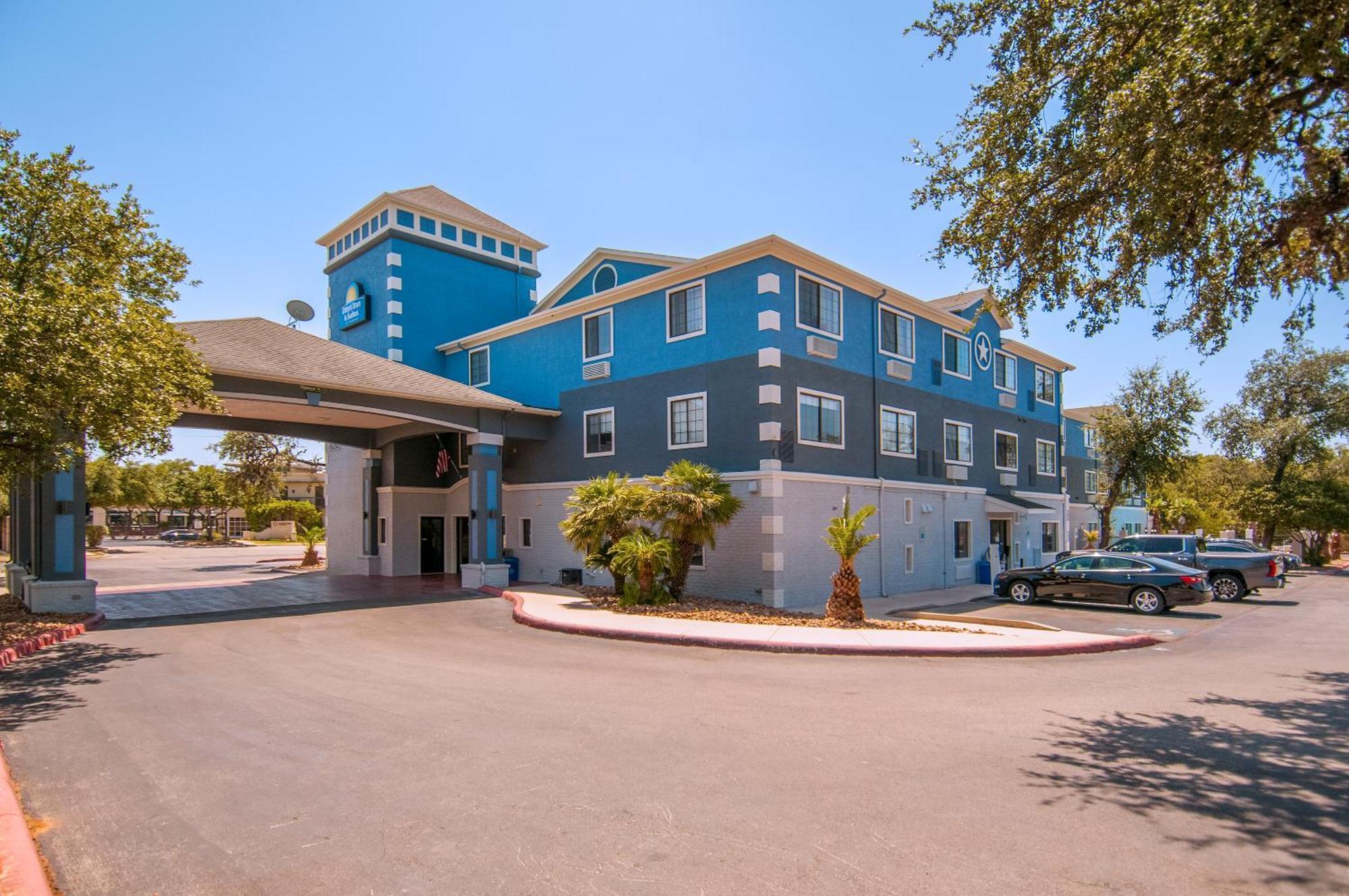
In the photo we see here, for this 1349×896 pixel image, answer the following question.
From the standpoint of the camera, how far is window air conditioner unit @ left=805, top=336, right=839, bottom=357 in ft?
62.7

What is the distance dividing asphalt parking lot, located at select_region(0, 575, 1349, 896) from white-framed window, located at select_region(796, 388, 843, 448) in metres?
8.39

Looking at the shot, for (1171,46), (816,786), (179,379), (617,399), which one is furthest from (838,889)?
(617,399)

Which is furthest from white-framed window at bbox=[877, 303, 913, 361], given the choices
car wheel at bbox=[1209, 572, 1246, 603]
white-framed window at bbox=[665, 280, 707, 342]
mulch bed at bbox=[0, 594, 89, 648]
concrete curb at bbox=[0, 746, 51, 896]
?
concrete curb at bbox=[0, 746, 51, 896]

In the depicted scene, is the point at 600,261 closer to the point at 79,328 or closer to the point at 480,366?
the point at 480,366

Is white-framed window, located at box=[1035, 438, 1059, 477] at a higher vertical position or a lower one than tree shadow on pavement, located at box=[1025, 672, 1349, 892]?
higher

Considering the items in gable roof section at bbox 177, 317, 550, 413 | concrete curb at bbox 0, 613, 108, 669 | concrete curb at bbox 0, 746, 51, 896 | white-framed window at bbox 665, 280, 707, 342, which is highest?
white-framed window at bbox 665, 280, 707, 342

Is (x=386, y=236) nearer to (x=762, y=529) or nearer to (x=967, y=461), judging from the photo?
(x=762, y=529)

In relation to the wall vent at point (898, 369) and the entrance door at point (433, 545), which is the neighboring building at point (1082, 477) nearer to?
the wall vent at point (898, 369)

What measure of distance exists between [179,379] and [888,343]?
18082 mm

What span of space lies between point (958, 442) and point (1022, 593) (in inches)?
270

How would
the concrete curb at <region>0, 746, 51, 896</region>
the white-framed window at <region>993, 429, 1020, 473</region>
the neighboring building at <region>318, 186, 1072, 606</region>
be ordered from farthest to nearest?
the white-framed window at <region>993, 429, 1020, 473</region>, the neighboring building at <region>318, 186, 1072, 606</region>, the concrete curb at <region>0, 746, 51, 896</region>

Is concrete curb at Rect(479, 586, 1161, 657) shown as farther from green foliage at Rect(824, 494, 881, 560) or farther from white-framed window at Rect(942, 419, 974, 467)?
white-framed window at Rect(942, 419, 974, 467)

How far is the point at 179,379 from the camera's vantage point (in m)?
12.5

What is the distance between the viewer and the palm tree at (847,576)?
15086mm
